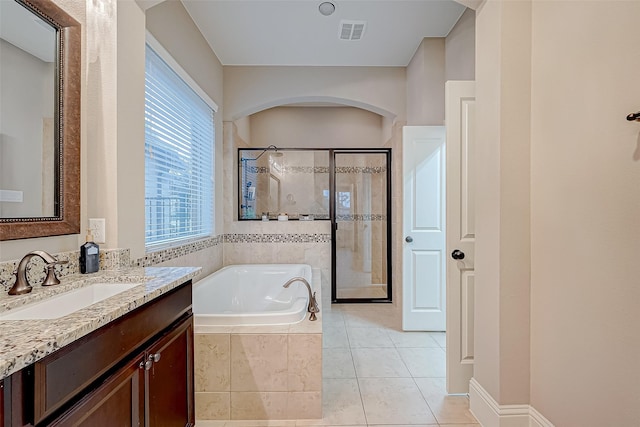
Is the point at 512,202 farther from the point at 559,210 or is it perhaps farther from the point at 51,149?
the point at 51,149

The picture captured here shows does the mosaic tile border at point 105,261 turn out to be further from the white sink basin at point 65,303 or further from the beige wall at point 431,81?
the beige wall at point 431,81

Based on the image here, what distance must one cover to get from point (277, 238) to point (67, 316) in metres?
2.93

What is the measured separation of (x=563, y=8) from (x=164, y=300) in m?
2.04

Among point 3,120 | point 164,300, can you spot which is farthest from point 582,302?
point 3,120

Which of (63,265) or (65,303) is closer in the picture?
(65,303)

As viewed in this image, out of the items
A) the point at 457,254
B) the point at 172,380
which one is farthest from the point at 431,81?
the point at 172,380

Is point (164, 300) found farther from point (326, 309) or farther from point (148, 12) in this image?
point (326, 309)

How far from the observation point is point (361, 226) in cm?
451

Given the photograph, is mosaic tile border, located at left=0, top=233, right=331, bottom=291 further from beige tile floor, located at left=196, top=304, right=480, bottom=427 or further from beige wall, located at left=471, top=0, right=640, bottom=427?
beige wall, located at left=471, top=0, right=640, bottom=427

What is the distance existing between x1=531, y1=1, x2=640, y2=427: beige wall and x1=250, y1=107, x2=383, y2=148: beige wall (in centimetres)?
342

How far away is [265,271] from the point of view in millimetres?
3449

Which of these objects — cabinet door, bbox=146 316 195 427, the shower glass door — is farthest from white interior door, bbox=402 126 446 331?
cabinet door, bbox=146 316 195 427

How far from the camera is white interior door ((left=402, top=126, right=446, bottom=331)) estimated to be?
3184 millimetres

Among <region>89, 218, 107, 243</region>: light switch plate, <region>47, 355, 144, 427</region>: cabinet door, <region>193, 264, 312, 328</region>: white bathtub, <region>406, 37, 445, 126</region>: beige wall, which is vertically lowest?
<region>193, 264, 312, 328</region>: white bathtub
